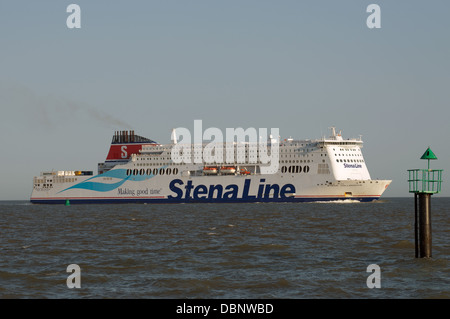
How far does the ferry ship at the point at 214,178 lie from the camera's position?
59156 millimetres

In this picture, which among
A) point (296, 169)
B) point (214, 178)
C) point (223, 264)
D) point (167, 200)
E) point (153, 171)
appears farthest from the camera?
point (153, 171)

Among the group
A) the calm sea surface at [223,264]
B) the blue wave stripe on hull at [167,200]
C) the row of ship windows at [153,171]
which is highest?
the row of ship windows at [153,171]

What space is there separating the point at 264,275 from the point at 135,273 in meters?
3.49

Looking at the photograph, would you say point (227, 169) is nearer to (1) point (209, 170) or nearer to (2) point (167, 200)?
(1) point (209, 170)

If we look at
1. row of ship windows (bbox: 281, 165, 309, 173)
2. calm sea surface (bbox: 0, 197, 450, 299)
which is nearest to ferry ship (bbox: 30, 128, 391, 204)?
row of ship windows (bbox: 281, 165, 309, 173)

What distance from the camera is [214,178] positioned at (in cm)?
6250

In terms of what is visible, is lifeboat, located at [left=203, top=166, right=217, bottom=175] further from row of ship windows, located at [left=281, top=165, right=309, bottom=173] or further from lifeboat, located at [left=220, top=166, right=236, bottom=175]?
row of ship windows, located at [left=281, top=165, right=309, bottom=173]

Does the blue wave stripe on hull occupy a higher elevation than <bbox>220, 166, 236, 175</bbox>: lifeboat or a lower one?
lower

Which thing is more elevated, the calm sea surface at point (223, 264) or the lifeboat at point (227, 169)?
the lifeboat at point (227, 169)

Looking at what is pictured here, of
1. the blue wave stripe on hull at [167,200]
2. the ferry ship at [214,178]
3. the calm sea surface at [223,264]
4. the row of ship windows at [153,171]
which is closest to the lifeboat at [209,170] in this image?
the ferry ship at [214,178]

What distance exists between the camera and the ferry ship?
59156 millimetres

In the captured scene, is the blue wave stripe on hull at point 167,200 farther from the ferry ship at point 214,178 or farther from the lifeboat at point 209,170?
the lifeboat at point 209,170

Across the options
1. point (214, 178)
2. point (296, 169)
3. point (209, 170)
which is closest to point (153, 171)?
point (209, 170)

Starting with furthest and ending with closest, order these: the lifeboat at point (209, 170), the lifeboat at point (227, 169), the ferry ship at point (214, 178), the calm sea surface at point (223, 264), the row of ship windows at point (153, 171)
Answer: the row of ship windows at point (153, 171)
the lifeboat at point (209, 170)
the lifeboat at point (227, 169)
the ferry ship at point (214, 178)
the calm sea surface at point (223, 264)
